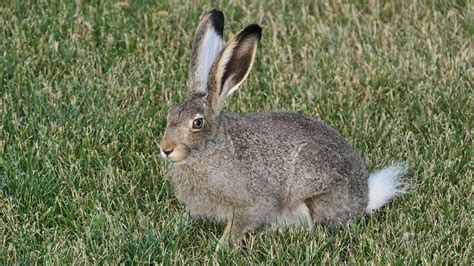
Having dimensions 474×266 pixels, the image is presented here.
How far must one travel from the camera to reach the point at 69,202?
4723 millimetres

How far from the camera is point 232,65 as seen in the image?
4551mm

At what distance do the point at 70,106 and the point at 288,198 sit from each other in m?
1.63

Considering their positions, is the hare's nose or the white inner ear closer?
the hare's nose

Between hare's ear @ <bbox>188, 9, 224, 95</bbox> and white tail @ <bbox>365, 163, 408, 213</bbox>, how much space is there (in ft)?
3.27

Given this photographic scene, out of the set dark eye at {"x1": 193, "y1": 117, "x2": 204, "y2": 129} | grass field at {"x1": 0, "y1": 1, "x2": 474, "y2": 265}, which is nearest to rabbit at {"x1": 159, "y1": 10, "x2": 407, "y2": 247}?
dark eye at {"x1": 193, "y1": 117, "x2": 204, "y2": 129}

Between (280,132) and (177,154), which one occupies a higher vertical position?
(177,154)

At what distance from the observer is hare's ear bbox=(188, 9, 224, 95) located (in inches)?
184

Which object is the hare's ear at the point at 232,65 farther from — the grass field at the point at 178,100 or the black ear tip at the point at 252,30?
the grass field at the point at 178,100

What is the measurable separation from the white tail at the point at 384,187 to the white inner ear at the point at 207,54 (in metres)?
1.00

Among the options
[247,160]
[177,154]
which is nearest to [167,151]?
[177,154]

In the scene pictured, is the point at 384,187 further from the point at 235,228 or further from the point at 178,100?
the point at 178,100

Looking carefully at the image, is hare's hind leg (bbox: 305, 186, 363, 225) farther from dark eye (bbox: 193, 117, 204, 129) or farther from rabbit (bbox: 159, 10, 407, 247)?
dark eye (bbox: 193, 117, 204, 129)

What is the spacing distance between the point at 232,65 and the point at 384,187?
1010mm

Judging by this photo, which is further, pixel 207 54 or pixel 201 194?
pixel 207 54
